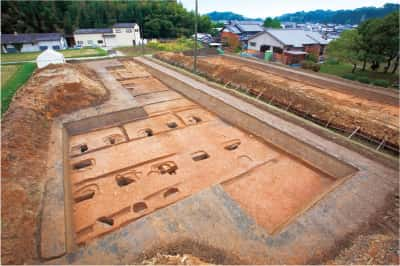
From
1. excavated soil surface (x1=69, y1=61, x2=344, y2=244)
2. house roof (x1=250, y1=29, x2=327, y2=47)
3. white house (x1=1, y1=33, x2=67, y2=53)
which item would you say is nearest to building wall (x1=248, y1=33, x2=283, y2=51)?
house roof (x1=250, y1=29, x2=327, y2=47)

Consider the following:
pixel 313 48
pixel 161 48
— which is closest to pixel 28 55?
pixel 161 48

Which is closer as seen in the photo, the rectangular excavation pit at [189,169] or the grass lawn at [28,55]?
the rectangular excavation pit at [189,169]

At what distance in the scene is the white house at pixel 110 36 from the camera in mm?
34844

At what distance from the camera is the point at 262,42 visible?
1014 inches

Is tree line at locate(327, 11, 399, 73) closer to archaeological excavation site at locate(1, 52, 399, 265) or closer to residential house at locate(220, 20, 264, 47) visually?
archaeological excavation site at locate(1, 52, 399, 265)

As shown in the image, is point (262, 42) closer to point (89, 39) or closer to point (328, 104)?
point (328, 104)

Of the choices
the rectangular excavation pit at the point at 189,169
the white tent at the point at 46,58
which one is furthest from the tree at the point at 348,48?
the white tent at the point at 46,58

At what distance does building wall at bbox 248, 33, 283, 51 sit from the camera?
24.0m

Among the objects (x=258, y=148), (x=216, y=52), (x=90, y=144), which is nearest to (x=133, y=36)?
(x=216, y=52)

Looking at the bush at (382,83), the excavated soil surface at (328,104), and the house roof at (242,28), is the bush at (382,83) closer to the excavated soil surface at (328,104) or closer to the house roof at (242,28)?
the excavated soil surface at (328,104)

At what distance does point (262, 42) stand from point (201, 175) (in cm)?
2371

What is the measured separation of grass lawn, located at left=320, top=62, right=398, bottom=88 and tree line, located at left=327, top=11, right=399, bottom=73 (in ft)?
1.86

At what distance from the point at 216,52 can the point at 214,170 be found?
2365cm

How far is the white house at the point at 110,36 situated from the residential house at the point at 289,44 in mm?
22846
